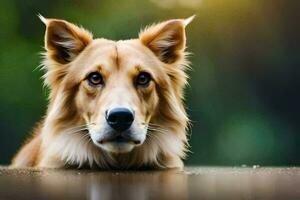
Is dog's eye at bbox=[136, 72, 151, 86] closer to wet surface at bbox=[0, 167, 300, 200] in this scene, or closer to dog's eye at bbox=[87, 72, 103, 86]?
dog's eye at bbox=[87, 72, 103, 86]

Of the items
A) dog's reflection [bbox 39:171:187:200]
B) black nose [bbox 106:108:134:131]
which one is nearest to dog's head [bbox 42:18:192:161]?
black nose [bbox 106:108:134:131]

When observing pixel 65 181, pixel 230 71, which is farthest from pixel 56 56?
pixel 230 71

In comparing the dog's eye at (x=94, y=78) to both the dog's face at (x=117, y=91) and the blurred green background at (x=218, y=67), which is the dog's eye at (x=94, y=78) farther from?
the blurred green background at (x=218, y=67)

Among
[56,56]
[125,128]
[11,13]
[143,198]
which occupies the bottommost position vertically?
[143,198]

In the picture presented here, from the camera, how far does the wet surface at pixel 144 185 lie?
384cm

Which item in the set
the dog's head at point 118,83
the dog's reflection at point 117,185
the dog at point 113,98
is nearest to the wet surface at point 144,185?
the dog's reflection at point 117,185

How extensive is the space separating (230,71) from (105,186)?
9.33 ft

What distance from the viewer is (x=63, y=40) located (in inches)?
197

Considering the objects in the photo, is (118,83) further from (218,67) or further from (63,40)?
(218,67)

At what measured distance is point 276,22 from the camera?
690 centimetres

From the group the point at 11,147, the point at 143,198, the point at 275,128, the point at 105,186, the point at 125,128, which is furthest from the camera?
the point at 275,128

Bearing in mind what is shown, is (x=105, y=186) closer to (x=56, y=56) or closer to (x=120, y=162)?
(x=120, y=162)

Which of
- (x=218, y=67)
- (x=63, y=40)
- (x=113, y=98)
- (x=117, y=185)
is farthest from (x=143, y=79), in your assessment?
(x=218, y=67)

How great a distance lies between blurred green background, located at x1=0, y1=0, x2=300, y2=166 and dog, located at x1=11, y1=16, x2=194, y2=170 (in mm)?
1286
